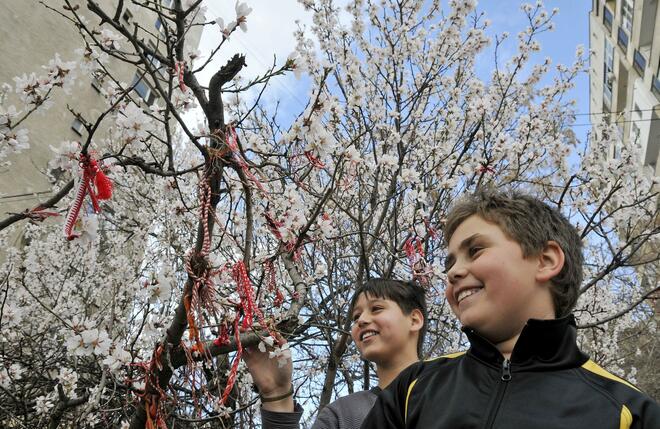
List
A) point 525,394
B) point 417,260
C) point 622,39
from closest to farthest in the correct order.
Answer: point 525,394 → point 417,260 → point 622,39

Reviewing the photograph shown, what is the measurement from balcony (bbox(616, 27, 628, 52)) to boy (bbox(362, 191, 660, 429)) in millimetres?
20705

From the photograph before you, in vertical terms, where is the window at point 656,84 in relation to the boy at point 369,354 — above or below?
above

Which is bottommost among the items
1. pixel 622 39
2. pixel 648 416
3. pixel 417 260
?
pixel 648 416

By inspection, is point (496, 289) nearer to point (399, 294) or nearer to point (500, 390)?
point (500, 390)

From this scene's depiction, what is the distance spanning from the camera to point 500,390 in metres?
1.18

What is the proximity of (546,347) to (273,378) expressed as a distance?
117 cm

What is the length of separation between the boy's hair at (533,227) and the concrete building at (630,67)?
14.0m

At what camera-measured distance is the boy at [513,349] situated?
42.8 inches

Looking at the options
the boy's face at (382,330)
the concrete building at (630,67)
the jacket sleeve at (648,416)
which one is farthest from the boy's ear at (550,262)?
the concrete building at (630,67)

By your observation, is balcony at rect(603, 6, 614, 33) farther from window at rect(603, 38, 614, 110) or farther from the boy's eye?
the boy's eye

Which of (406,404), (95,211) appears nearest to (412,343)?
(406,404)

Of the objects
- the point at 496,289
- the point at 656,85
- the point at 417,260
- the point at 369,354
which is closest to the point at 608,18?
the point at 656,85

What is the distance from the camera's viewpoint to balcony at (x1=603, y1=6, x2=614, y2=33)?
19.6 meters

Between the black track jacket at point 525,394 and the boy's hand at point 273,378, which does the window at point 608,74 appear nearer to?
the boy's hand at point 273,378
